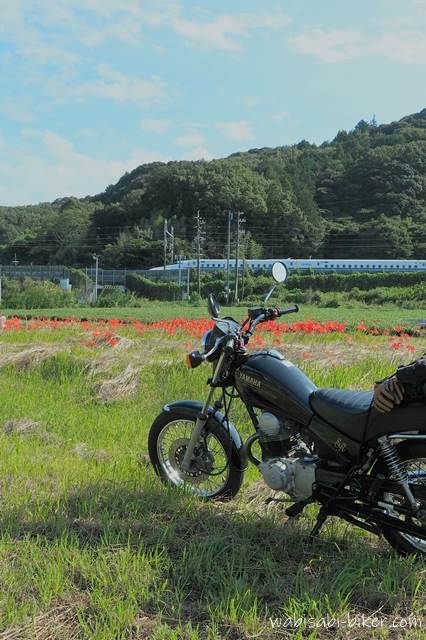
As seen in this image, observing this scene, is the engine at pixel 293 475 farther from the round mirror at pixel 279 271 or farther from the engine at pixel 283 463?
the round mirror at pixel 279 271

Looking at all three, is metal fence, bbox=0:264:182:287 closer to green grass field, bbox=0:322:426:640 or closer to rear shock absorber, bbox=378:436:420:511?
green grass field, bbox=0:322:426:640

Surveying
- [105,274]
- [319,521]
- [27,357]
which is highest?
[105,274]

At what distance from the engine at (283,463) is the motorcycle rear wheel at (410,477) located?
1.27 feet

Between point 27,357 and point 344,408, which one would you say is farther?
point 27,357

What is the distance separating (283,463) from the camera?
307cm

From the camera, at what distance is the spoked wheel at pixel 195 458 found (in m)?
3.59

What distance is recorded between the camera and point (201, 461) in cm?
370

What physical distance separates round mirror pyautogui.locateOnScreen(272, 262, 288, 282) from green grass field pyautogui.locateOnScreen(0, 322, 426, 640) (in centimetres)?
142

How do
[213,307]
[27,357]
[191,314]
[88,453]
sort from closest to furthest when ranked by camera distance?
1. [213,307]
2. [88,453]
3. [27,357]
4. [191,314]

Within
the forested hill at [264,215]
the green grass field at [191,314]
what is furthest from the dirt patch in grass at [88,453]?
the forested hill at [264,215]

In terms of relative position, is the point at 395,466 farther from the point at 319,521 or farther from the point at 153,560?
the point at 153,560

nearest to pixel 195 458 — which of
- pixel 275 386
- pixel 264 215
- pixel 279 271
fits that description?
pixel 275 386

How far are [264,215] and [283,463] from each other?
297ft

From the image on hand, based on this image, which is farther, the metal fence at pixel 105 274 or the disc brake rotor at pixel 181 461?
the metal fence at pixel 105 274
